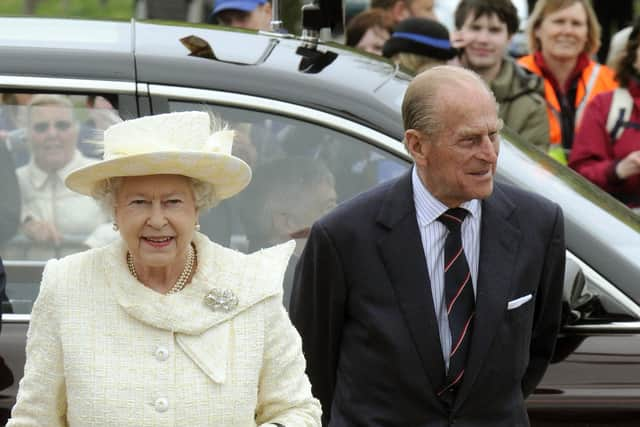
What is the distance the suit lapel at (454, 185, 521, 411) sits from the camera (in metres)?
3.72

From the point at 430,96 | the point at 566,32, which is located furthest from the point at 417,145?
the point at 566,32

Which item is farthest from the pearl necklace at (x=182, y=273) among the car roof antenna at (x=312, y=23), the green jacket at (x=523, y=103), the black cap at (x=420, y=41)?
the green jacket at (x=523, y=103)

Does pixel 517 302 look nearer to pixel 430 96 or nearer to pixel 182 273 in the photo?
pixel 430 96

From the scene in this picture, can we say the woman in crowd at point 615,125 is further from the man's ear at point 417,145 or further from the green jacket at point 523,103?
the man's ear at point 417,145

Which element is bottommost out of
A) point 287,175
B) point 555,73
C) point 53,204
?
point 555,73

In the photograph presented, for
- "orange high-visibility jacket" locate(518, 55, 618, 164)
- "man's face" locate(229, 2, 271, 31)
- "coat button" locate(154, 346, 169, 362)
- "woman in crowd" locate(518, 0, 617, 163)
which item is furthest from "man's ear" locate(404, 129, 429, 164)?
"woman in crowd" locate(518, 0, 617, 163)

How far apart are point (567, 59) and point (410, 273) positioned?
4.47 metres

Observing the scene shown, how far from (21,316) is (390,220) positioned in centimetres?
115

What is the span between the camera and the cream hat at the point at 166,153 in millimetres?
3252

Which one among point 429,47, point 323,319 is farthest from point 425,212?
point 429,47

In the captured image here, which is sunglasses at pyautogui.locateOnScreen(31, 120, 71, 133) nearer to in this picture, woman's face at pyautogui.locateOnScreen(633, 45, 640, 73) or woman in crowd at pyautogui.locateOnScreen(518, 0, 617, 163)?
woman's face at pyautogui.locateOnScreen(633, 45, 640, 73)

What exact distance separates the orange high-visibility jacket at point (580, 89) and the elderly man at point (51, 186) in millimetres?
3833

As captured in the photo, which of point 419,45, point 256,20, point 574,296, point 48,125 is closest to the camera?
point 574,296

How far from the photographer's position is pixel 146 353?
3.29 metres
